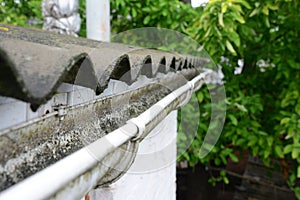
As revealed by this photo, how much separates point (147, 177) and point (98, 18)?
3.80ft

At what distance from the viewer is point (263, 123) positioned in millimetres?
3873

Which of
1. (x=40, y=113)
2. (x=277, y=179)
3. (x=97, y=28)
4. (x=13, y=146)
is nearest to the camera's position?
(x=13, y=146)

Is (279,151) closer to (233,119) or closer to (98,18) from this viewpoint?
(233,119)

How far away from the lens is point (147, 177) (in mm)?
1722

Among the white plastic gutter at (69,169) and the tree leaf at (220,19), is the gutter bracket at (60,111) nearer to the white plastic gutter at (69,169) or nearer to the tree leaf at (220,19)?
the white plastic gutter at (69,169)

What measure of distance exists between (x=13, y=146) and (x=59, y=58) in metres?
0.14

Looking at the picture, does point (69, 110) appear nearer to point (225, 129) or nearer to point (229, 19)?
point (229, 19)

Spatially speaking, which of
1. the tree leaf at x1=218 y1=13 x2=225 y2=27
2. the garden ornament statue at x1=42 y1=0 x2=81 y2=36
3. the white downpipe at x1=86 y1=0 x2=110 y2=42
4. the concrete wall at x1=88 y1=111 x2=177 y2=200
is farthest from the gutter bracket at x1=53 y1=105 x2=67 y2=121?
the garden ornament statue at x1=42 y1=0 x2=81 y2=36

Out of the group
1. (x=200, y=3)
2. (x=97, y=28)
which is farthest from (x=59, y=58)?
(x=200, y=3)

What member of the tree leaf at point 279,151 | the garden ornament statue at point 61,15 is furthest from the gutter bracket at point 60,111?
the tree leaf at point 279,151

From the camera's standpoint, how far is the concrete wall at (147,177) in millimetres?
1249

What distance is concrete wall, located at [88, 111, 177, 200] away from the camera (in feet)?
4.10

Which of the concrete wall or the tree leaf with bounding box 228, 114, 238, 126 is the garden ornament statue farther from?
the tree leaf with bounding box 228, 114, 238, 126

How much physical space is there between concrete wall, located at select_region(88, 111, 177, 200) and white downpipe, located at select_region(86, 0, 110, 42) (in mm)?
772
